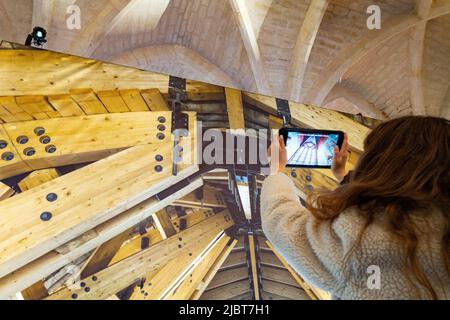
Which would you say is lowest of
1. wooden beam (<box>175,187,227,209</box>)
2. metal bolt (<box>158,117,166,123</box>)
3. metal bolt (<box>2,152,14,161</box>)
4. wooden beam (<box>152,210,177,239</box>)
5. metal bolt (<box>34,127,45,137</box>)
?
wooden beam (<box>152,210,177,239</box>)

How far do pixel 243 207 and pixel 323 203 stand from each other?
5.03ft

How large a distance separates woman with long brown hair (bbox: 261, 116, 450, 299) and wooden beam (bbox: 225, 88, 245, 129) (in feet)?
5.71

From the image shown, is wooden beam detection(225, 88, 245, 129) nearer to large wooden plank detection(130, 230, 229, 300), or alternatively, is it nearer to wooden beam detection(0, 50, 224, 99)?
wooden beam detection(0, 50, 224, 99)

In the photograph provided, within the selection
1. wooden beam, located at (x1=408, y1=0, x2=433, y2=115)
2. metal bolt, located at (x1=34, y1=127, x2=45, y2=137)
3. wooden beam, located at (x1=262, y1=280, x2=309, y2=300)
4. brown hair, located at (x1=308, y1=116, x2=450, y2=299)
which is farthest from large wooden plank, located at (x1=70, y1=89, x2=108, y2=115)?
wooden beam, located at (x1=408, y1=0, x2=433, y2=115)

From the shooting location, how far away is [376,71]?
10523 millimetres

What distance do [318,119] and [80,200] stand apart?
208 centimetres

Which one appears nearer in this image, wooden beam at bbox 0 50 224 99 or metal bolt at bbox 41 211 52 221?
metal bolt at bbox 41 211 52 221

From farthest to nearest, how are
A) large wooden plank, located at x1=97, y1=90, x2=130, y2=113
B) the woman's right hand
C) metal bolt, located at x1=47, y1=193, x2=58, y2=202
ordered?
1. large wooden plank, located at x1=97, y1=90, x2=130, y2=113
2. metal bolt, located at x1=47, y1=193, x2=58, y2=202
3. the woman's right hand

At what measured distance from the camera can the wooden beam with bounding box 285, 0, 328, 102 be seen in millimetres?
8477

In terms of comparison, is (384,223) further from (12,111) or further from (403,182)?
(12,111)

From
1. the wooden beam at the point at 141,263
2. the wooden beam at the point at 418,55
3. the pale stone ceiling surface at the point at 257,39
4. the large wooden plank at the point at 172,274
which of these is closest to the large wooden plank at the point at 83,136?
the wooden beam at the point at 141,263

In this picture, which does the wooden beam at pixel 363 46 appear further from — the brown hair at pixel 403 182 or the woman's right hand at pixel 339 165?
the brown hair at pixel 403 182

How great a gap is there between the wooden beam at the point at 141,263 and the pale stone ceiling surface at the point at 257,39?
18.9ft
